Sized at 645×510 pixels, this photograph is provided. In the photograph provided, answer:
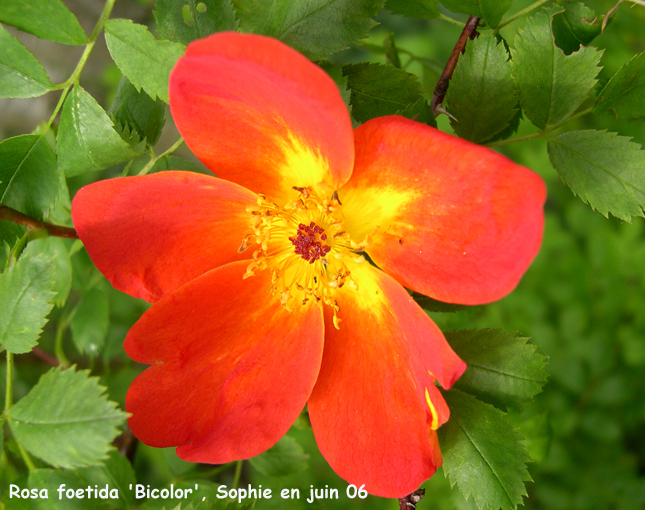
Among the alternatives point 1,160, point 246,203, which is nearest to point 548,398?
point 246,203

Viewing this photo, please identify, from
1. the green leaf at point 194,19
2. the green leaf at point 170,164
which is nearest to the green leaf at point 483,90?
the green leaf at point 194,19

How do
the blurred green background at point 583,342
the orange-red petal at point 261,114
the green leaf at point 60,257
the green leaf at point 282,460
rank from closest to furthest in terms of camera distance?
the orange-red petal at point 261,114, the green leaf at point 60,257, the green leaf at point 282,460, the blurred green background at point 583,342

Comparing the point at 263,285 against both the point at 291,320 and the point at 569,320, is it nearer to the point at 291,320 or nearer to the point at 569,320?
the point at 291,320

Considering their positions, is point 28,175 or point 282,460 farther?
point 282,460

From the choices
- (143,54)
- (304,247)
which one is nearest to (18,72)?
(143,54)

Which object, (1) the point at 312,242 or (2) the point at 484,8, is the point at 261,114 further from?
(2) the point at 484,8

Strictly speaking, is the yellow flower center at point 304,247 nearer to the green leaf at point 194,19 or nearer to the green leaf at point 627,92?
the green leaf at point 194,19

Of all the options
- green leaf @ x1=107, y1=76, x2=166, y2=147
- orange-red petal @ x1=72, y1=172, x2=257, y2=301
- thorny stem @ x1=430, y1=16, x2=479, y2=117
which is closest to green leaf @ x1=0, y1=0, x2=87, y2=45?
green leaf @ x1=107, y1=76, x2=166, y2=147
